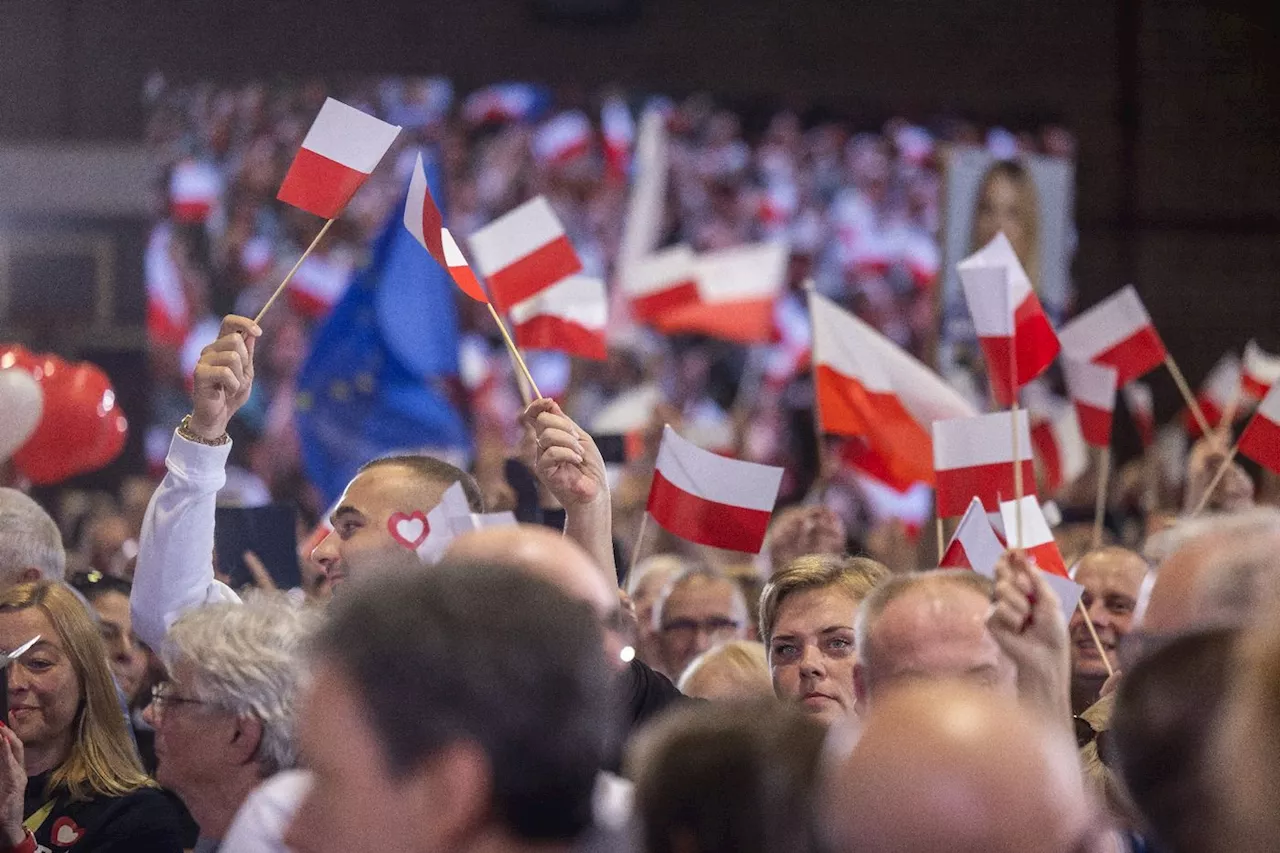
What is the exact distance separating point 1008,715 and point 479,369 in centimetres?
912

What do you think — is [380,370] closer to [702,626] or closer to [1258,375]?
[702,626]

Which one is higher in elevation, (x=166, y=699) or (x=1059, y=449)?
(x=166, y=699)

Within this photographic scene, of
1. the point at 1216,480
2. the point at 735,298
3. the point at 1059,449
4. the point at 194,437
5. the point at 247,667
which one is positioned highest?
the point at 194,437

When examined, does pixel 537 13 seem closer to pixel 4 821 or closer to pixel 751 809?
pixel 4 821

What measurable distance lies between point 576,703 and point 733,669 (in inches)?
82.8

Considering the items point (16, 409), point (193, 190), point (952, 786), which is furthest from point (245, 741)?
point (193, 190)

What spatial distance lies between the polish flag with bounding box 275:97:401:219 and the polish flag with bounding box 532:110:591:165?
701 cm

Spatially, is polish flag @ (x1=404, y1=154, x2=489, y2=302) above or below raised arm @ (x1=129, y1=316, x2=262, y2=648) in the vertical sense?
above

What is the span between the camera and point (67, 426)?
18.0ft

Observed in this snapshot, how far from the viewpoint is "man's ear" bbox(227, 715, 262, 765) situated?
2787 millimetres

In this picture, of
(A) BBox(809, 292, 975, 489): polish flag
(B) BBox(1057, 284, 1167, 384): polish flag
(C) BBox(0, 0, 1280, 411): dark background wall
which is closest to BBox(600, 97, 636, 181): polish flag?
(C) BBox(0, 0, 1280, 411): dark background wall

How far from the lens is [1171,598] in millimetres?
2150

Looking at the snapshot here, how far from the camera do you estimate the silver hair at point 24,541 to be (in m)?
Result: 3.73

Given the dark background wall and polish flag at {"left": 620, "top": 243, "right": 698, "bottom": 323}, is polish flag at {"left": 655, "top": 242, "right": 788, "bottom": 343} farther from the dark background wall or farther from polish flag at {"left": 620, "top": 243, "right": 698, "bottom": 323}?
the dark background wall
